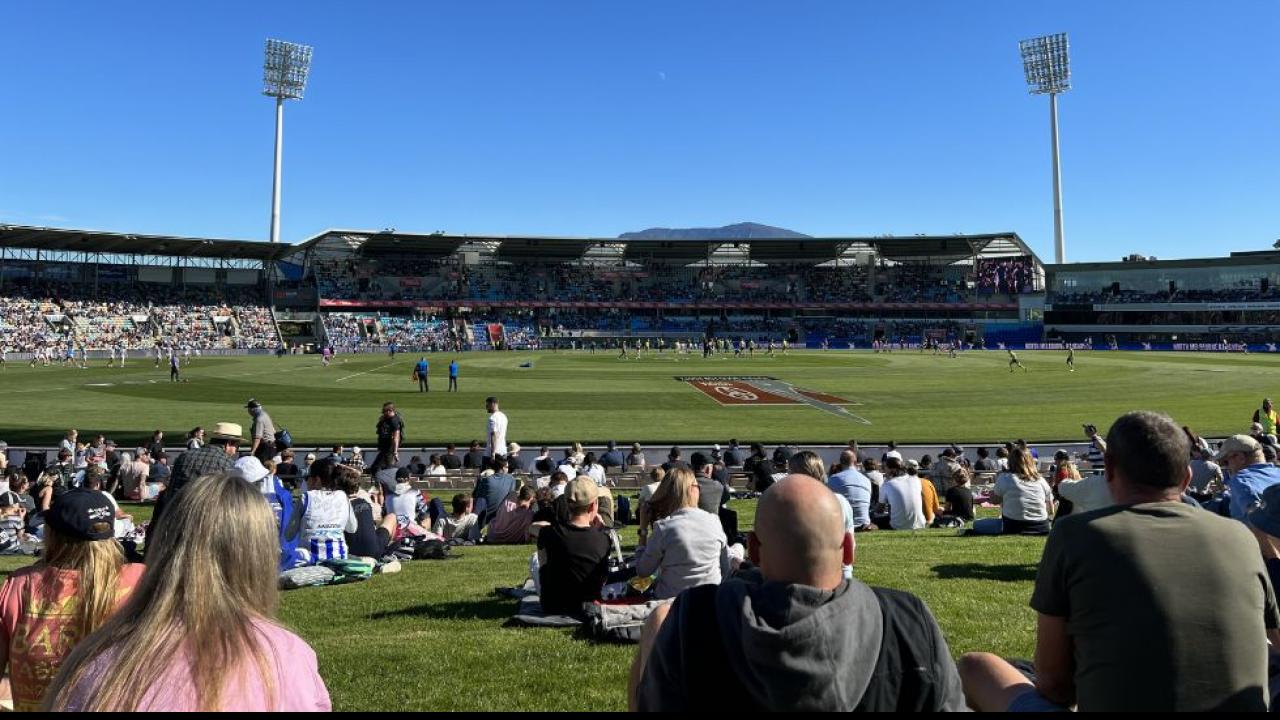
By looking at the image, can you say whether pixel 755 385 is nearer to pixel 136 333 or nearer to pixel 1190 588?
pixel 1190 588

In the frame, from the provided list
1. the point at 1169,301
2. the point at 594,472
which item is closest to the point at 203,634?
the point at 594,472

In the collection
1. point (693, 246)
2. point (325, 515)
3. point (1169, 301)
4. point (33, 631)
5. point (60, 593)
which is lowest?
point (325, 515)

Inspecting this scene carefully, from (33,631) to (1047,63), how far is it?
136 metres

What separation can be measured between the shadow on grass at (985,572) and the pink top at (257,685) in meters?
7.39

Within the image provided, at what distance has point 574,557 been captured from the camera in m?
6.75

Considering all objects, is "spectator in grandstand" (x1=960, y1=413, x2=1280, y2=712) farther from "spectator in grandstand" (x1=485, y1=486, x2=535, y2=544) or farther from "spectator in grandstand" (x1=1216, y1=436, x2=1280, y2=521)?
"spectator in grandstand" (x1=485, y1=486, x2=535, y2=544)

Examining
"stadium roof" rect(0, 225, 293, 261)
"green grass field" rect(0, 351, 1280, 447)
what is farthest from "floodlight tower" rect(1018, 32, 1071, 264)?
"stadium roof" rect(0, 225, 293, 261)

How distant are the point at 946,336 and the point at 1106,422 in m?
79.7

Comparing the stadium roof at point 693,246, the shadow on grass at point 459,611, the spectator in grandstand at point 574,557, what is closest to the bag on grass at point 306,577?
the shadow on grass at point 459,611

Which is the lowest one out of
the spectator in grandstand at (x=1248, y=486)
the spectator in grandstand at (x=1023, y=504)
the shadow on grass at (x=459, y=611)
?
the shadow on grass at (x=459, y=611)

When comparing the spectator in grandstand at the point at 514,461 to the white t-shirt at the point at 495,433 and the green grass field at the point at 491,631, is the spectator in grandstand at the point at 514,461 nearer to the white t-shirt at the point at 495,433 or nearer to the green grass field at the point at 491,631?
the white t-shirt at the point at 495,433

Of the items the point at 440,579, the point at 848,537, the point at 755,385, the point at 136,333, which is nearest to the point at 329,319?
the point at 136,333

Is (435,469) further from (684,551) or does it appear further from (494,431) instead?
(684,551)

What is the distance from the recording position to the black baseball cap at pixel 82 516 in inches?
148
